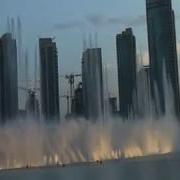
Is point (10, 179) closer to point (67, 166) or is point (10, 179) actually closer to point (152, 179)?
point (152, 179)

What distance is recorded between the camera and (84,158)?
93438 millimetres

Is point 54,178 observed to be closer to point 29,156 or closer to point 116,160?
point 29,156

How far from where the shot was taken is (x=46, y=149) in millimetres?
88062

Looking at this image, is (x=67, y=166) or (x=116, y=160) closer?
(x=67, y=166)

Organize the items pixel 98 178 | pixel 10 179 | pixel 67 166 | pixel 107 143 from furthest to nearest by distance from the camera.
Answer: pixel 107 143 < pixel 67 166 < pixel 10 179 < pixel 98 178

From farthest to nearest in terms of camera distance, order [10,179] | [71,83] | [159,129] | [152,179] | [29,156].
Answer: [71,83] → [159,129] → [29,156] → [10,179] → [152,179]

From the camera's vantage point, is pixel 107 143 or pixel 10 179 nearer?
pixel 10 179

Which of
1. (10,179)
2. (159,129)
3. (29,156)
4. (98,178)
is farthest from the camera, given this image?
(159,129)

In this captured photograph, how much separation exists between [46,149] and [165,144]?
2531 cm

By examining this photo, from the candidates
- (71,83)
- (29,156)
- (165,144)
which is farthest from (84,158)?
(71,83)

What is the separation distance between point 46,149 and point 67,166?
4.44 meters

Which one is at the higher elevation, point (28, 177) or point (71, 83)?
point (71, 83)

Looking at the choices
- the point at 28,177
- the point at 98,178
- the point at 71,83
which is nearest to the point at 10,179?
the point at 28,177

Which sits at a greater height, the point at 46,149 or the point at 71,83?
the point at 71,83
